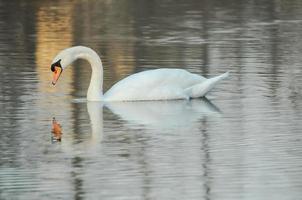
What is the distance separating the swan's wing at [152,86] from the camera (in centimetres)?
1712

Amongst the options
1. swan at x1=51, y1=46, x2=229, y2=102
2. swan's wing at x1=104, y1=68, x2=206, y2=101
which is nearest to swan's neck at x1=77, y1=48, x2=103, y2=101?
swan at x1=51, y1=46, x2=229, y2=102

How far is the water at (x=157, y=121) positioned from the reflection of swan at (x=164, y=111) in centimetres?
2

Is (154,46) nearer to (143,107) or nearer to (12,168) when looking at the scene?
(143,107)

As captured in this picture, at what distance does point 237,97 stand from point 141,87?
1.26 metres

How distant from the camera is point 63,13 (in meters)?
36.1

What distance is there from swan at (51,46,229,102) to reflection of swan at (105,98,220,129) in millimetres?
102

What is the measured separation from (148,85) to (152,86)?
0.07m

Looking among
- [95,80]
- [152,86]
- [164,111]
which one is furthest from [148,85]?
[164,111]

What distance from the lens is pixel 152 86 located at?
679 inches

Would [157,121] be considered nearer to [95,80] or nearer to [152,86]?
[152,86]

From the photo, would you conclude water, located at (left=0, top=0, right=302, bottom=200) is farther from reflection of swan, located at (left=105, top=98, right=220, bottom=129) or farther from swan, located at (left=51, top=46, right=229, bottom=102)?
swan, located at (left=51, top=46, right=229, bottom=102)

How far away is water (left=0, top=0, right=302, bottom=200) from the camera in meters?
11.4

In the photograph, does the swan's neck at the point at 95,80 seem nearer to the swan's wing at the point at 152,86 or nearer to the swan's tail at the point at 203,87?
the swan's wing at the point at 152,86

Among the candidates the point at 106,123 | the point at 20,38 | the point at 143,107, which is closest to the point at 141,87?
the point at 143,107
